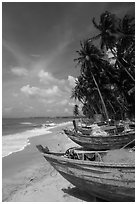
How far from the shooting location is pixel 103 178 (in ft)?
13.6

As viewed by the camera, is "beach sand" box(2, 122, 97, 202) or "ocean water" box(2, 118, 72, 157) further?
"ocean water" box(2, 118, 72, 157)

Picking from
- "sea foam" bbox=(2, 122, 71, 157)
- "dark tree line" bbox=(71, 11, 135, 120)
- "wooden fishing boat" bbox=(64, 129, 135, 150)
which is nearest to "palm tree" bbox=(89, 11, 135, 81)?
"dark tree line" bbox=(71, 11, 135, 120)

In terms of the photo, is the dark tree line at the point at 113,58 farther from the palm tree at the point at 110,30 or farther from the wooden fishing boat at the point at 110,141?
the wooden fishing boat at the point at 110,141

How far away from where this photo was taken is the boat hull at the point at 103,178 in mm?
3894

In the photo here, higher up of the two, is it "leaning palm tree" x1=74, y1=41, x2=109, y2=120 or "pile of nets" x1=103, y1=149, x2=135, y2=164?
A: "leaning palm tree" x1=74, y1=41, x2=109, y2=120

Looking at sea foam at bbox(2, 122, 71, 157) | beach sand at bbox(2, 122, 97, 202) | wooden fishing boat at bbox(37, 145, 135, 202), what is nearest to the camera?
wooden fishing boat at bbox(37, 145, 135, 202)

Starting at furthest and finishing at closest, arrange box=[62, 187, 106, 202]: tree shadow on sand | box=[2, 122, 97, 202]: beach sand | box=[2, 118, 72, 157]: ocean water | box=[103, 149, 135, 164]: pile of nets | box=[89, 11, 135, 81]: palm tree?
1. box=[89, 11, 135, 81]: palm tree
2. box=[2, 118, 72, 157]: ocean water
3. box=[103, 149, 135, 164]: pile of nets
4. box=[2, 122, 97, 202]: beach sand
5. box=[62, 187, 106, 202]: tree shadow on sand

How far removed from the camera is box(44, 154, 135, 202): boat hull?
3.89 metres

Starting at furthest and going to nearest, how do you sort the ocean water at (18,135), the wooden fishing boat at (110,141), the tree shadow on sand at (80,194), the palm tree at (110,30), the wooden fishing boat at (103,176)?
the palm tree at (110,30)
the ocean water at (18,135)
the wooden fishing boat at (110,141)
the tree shadow on sand at (80,194)
the wooden fishing boat at (103,176)

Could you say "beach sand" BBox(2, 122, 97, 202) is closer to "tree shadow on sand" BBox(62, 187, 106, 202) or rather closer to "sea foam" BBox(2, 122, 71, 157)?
"tree shadow on sand" BBox(62, 187, 106, 202)

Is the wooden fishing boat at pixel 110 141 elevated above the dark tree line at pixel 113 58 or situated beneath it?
situated beneath

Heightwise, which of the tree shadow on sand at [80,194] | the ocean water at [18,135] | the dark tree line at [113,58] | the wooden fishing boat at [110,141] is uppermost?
the dark tree line at [113,58]

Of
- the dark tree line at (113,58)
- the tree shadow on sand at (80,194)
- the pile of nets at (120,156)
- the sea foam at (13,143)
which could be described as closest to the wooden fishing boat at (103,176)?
the tree shadow on sand at (80,194)

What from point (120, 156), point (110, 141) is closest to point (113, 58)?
point (110, 141)
